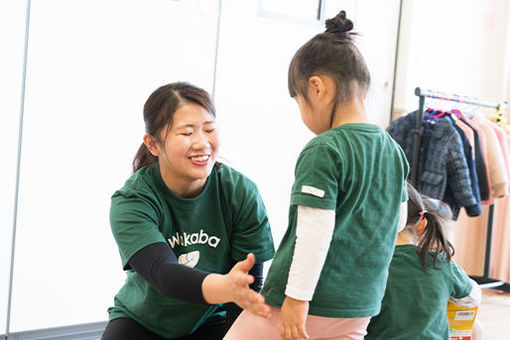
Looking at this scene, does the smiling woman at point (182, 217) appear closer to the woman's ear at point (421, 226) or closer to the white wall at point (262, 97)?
the woman's ear at point (421, 226)

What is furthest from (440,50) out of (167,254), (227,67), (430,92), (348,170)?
(167,254)

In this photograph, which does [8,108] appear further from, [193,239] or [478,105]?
[478,105]

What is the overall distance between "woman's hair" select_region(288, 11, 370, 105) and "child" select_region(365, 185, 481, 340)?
56cm

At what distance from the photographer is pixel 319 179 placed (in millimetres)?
1110

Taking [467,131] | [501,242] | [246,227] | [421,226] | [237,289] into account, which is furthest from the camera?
[501,242]

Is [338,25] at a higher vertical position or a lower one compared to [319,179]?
higher

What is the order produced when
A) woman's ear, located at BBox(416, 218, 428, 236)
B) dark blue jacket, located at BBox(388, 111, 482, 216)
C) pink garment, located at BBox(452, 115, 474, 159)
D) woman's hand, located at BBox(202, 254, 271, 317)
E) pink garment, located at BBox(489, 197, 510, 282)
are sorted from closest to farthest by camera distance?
woman's hand, located at BBox(202, 254, 271, 317) < woman's ear, located at BBox(416, 218, 428, 236) < dark blue jacket, located at BBox(388, 111, 482, 216) < pink garment, located at BBox(452, 115, 474, 159) < pink garment, located at BBox(489, 197, 510, 282)

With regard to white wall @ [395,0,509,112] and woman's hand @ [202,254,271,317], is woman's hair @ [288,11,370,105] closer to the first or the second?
woman's hand @ [202,254,271,317]

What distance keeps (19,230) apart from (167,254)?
1160mm

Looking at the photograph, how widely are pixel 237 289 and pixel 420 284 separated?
718 millimetres

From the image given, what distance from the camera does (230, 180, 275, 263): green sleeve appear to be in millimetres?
1403

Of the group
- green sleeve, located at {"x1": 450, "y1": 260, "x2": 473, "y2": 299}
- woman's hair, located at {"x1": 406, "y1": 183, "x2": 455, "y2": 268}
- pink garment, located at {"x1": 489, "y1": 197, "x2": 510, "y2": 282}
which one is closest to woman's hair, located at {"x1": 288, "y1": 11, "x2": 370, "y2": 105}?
woman's hair, located at {"x1": 406, "y1": 183, "x2": 455, "y2": 268}

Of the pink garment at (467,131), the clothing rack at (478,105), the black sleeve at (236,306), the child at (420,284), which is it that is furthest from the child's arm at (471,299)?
the pink garment at (467,131)

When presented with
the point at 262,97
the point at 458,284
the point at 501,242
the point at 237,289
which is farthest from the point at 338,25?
the point at 501,242
